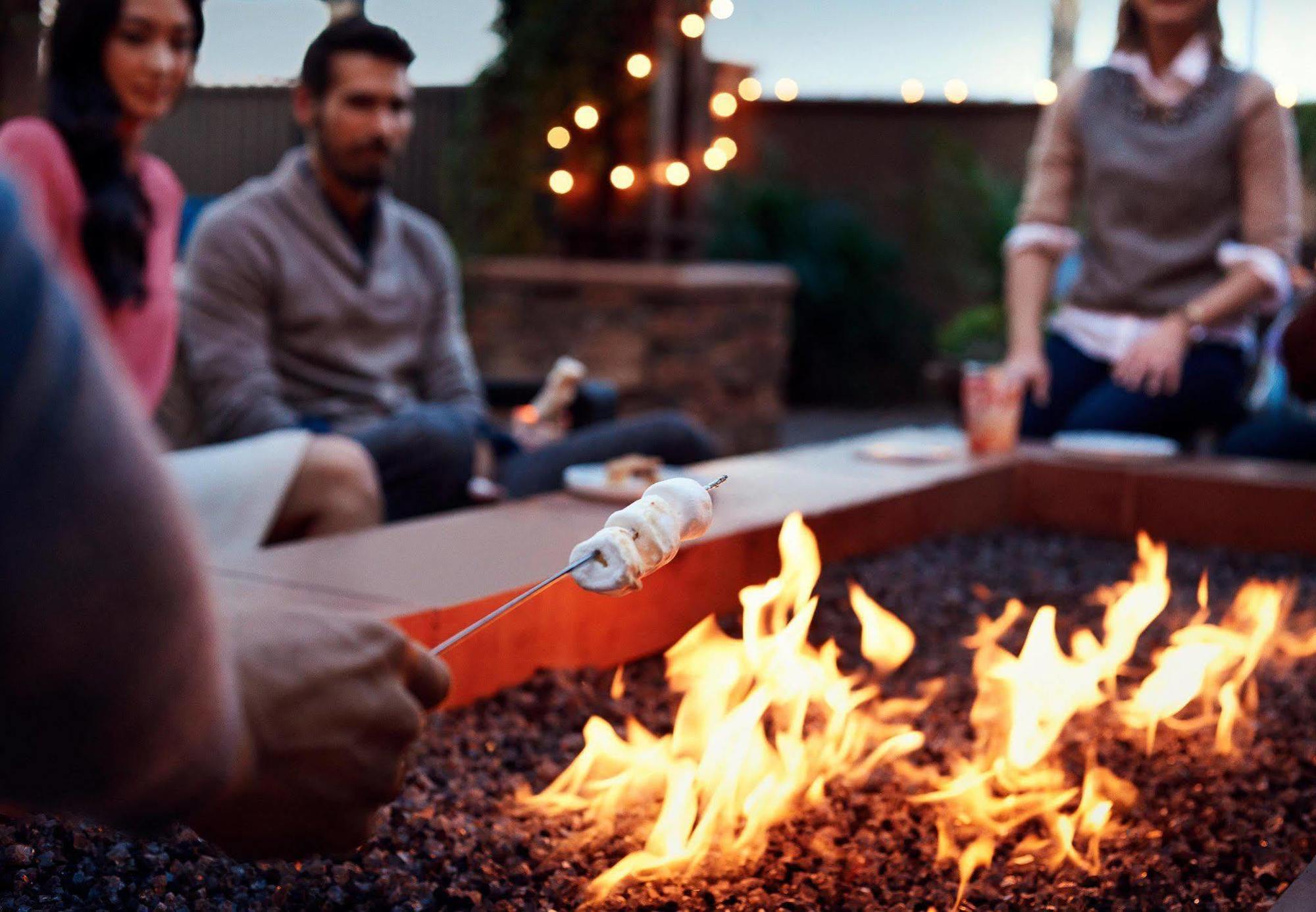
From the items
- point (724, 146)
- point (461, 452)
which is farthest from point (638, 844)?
point (724, 146)

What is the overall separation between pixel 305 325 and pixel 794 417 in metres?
5.97

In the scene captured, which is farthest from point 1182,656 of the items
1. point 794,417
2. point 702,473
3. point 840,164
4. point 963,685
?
point 840,164

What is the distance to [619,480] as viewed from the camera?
8.74ft

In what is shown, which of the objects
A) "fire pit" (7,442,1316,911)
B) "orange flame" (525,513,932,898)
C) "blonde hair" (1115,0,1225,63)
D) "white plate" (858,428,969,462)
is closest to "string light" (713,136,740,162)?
"blonde hair" (1115,0,1225,63)

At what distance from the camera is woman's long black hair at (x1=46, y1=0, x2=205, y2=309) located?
2.70 m

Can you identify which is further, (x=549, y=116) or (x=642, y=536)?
(x=549, y=116)

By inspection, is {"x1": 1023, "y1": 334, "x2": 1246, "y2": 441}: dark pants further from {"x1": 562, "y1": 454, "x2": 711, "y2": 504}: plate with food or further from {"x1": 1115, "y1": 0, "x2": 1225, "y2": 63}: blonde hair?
{"x1": 562, "y1": 454, "x2": 711, "y2": 504}: plate with food

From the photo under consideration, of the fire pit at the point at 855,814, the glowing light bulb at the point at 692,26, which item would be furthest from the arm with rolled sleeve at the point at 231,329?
the glowing light bulb at the point at 692,26

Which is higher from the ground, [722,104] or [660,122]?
[722,104]

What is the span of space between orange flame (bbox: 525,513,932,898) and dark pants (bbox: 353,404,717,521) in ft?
3.47

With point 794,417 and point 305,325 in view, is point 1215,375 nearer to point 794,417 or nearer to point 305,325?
point 305,325

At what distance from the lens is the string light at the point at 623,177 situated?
7008mm

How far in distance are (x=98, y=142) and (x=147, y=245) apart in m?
0.22

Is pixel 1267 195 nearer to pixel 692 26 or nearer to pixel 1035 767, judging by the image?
pixel 1035 767
